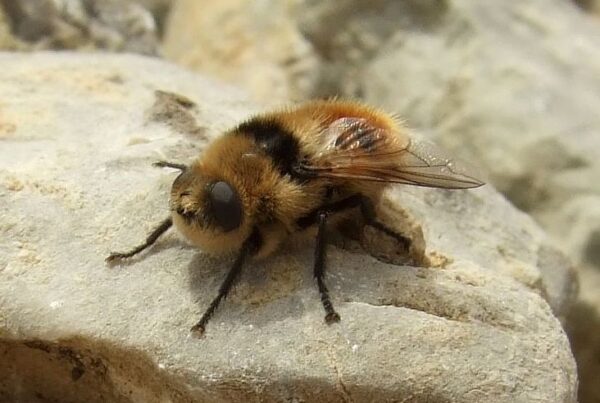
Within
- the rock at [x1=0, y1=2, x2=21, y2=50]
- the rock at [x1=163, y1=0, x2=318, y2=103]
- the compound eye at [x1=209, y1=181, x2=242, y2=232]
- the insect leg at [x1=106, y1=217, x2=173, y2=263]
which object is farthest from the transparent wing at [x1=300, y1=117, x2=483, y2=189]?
the rock at [x1=0, y1=2, x2=21, y2=50]

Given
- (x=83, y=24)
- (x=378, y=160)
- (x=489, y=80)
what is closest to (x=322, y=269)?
(x=378, y=160)

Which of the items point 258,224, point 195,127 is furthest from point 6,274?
point 195,127

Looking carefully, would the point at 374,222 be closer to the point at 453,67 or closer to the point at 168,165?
the point at 168,165

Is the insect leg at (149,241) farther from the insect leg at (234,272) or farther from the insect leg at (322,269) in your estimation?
the insect leg at (322,269)

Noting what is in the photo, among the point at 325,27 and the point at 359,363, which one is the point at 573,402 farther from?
the point at 325,27

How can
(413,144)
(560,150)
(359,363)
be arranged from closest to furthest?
(359,363)
(413,144)
(560,150)
